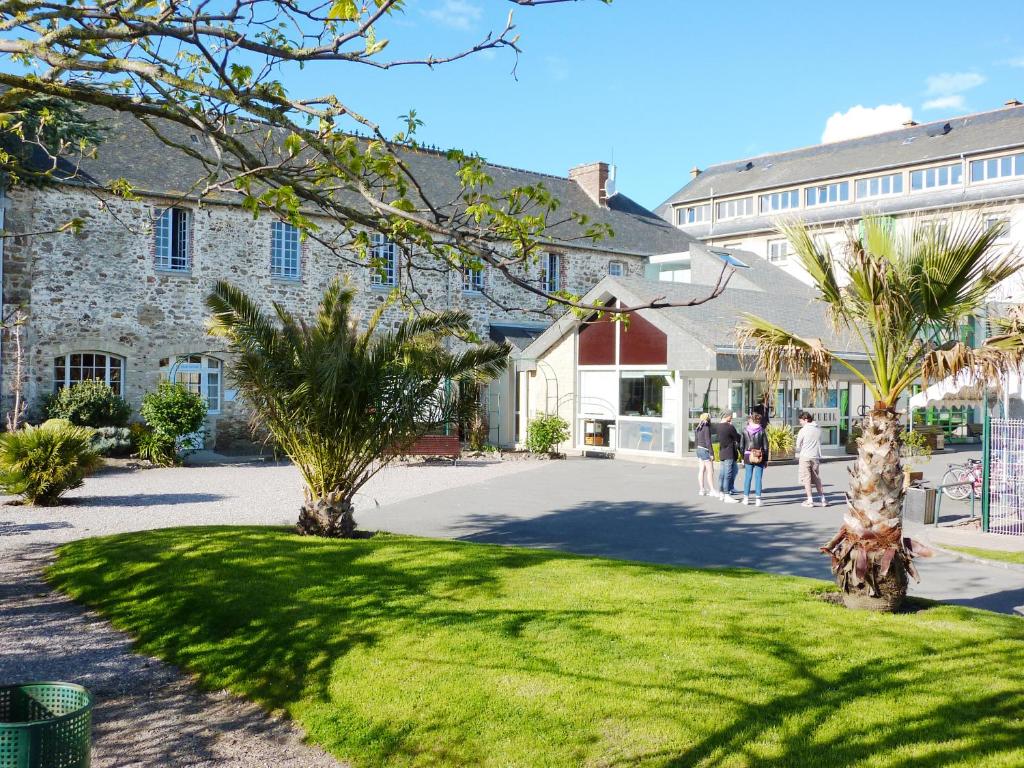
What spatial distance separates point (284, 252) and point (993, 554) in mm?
19323

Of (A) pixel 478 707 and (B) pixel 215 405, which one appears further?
(B) pixel 215 405

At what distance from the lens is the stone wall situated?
20.3 m

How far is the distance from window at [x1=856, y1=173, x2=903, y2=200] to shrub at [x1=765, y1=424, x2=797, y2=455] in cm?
2562

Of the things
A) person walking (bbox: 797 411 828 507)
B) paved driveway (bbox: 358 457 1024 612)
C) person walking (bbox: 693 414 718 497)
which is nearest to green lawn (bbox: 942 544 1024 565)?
paved driveway (bbox: 358 457 1024 612)

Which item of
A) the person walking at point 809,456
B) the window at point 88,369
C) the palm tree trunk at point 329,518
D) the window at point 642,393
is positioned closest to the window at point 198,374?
the window at point 88,369

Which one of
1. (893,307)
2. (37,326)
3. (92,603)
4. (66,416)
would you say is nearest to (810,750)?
(893,307)

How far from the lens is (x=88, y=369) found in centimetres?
2128

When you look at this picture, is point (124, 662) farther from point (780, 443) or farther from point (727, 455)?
point (780, 443)

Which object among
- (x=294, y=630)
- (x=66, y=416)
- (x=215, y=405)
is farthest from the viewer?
(x=215, y=405)

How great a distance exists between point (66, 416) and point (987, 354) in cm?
1851

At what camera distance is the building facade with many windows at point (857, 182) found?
39.6m

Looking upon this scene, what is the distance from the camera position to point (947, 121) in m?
45.2

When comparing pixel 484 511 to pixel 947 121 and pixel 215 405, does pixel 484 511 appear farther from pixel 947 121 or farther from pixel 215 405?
pixel 947 121

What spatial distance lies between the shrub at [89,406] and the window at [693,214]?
39.5m
